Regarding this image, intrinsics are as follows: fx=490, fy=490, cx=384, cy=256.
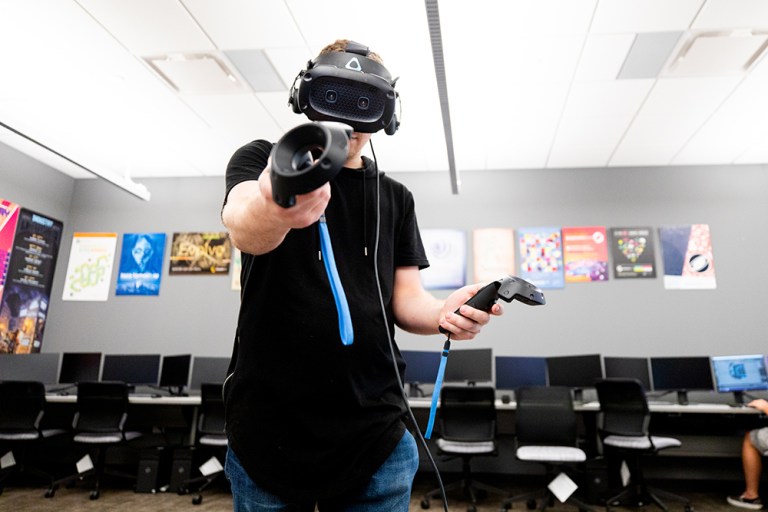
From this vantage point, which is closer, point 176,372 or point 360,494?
point 360,494

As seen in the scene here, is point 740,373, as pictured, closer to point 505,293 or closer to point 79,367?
point 505,293

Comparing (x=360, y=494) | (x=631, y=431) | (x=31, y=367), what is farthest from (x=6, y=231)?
(x=631, y=431)

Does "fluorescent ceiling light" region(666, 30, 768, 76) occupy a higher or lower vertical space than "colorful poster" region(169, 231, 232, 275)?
higher

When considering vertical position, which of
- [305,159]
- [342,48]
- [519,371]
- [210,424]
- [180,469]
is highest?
[342,48]

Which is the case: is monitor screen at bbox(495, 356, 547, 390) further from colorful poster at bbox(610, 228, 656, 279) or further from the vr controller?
the vr controller

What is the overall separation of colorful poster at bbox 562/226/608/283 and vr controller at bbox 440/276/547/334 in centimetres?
453

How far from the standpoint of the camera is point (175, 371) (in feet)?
16.1

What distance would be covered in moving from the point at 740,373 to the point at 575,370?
4.60 ft

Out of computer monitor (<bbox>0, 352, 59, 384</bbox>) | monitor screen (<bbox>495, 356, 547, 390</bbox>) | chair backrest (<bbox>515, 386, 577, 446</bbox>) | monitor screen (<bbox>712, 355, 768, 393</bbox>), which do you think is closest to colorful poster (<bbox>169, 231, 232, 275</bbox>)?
computer monitor (<bbox>0, 352, 59, 384</bbox>)

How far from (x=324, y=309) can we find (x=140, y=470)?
4359mm

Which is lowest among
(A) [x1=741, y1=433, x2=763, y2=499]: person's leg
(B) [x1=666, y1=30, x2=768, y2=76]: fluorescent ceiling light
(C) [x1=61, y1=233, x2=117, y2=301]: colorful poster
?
(A) [x1=741, y1=433, x2=763, y2=499]: person's leg

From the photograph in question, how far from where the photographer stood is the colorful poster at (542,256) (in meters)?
5.05

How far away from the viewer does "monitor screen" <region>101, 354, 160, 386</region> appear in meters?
4.96

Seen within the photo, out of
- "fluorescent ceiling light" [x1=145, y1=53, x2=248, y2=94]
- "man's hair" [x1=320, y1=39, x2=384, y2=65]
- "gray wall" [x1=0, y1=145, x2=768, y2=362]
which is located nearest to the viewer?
"man's hair" [x1=320, y1=39, x2=384, y2=65]
